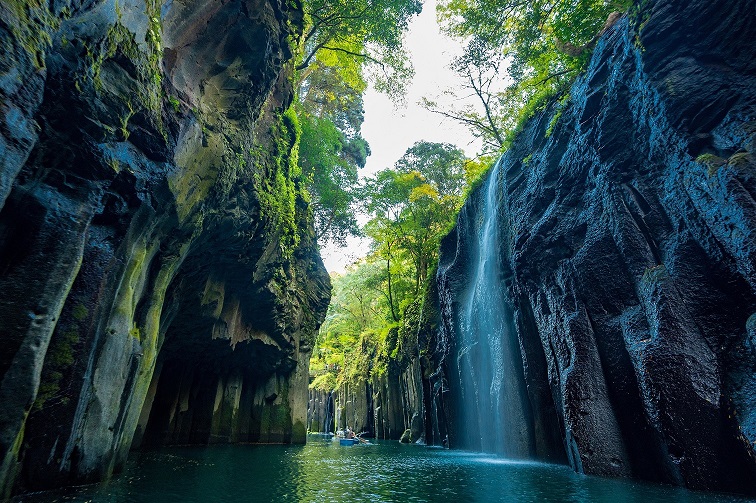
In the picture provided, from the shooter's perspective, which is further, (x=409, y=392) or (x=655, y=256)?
(x=409, y=392)

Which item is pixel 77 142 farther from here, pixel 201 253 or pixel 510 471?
pixel 510 471

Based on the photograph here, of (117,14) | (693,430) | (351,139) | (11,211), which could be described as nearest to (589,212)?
(693,430)

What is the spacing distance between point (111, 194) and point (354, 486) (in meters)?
5.80

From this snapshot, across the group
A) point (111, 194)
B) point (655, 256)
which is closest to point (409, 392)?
point (655, 256)

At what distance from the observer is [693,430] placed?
18.0 feet

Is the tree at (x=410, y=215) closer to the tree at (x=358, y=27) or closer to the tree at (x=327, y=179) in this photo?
the tree at (x=327, y=179)

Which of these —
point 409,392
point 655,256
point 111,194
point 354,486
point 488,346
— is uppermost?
point 111,194

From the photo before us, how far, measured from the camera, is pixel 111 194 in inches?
208

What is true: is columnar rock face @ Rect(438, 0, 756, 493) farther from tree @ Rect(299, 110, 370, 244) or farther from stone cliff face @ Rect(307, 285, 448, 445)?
tree @ Rect(299, 110, 370, 244)

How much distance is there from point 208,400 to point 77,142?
529 inches

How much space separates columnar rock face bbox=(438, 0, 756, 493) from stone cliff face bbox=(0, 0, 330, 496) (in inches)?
309

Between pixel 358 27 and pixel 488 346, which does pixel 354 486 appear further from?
pixel 358 27

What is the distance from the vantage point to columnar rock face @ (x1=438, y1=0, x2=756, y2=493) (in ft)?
18.0

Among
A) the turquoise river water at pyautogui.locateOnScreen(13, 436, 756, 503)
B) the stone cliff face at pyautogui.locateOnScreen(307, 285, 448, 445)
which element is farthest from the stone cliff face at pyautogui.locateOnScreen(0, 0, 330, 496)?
the stone cliff face at pyautogui.locateOnScreen(307, 285, 448, 445)
